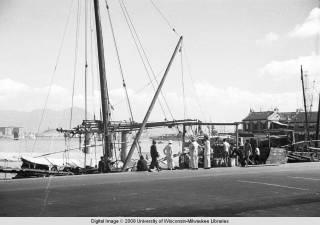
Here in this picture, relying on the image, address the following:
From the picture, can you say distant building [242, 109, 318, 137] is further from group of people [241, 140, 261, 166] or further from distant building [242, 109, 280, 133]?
group of people [241, 140, 261, 166]

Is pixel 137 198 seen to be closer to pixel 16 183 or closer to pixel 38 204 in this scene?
pixel 38 204

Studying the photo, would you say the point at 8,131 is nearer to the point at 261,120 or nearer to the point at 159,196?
the point at 261,120

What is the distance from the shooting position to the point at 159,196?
12.4m

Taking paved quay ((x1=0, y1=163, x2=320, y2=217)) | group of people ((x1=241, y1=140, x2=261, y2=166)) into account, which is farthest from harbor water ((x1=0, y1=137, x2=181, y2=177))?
group of people ((x1=241, y1=140, x2=261, y2=166))

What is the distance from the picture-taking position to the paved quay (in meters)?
9.82

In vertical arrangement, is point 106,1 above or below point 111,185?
above

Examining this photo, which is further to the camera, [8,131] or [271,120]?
[8,131]

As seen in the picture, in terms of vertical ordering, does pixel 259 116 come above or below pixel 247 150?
above

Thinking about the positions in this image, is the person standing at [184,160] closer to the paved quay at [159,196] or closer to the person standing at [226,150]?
the person standing at [226,150]

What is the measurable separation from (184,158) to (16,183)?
34.1 ft

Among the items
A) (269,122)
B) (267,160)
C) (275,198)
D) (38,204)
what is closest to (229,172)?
(267,160)

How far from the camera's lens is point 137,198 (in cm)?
1195

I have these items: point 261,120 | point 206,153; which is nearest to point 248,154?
point 206,153

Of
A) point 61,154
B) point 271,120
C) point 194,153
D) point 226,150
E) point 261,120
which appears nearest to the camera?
point 194,153
